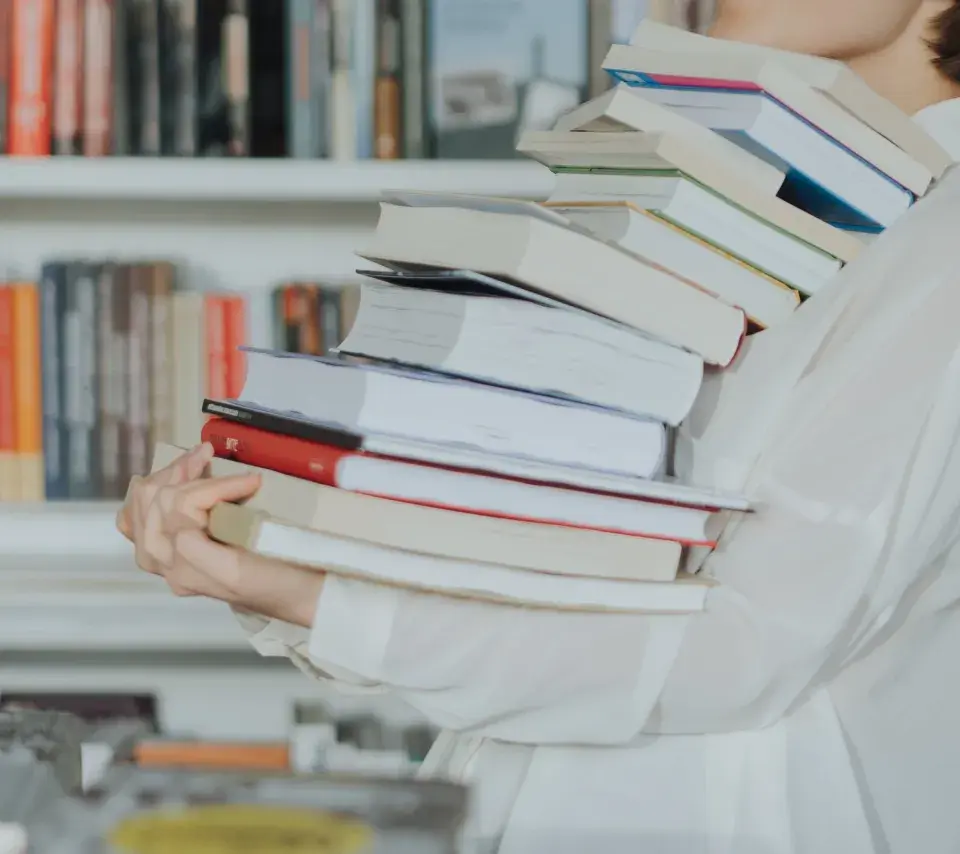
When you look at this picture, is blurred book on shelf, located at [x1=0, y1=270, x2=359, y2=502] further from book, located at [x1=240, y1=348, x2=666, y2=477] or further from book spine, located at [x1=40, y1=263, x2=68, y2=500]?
book, located at [x1=240, y1=348, x2=666, y2=477]

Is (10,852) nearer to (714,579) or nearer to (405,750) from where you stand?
(714,579)

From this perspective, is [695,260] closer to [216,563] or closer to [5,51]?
[216,563]

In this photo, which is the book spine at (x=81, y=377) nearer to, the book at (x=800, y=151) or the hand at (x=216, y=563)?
the hand at (x=216, y=563)

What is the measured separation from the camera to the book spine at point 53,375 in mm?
1450

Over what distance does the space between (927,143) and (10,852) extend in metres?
0.66

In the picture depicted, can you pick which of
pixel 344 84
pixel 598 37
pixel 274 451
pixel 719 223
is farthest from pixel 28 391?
pixel 719 223

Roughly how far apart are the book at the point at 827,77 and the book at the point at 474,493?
0.88ft

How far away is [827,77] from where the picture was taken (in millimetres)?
760

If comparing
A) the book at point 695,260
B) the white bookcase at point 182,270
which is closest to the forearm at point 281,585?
the book at point 695,260

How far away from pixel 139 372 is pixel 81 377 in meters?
0.07

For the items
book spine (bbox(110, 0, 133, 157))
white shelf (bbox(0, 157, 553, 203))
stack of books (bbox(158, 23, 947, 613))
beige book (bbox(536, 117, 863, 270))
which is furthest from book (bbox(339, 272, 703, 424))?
book spine (bbox(110, 0, 133, 157))

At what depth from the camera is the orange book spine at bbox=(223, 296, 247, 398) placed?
149 cm

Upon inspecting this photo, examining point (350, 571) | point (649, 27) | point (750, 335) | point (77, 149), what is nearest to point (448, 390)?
point (350, 571)

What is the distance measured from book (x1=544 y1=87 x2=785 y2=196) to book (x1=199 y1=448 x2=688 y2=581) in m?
0.23
